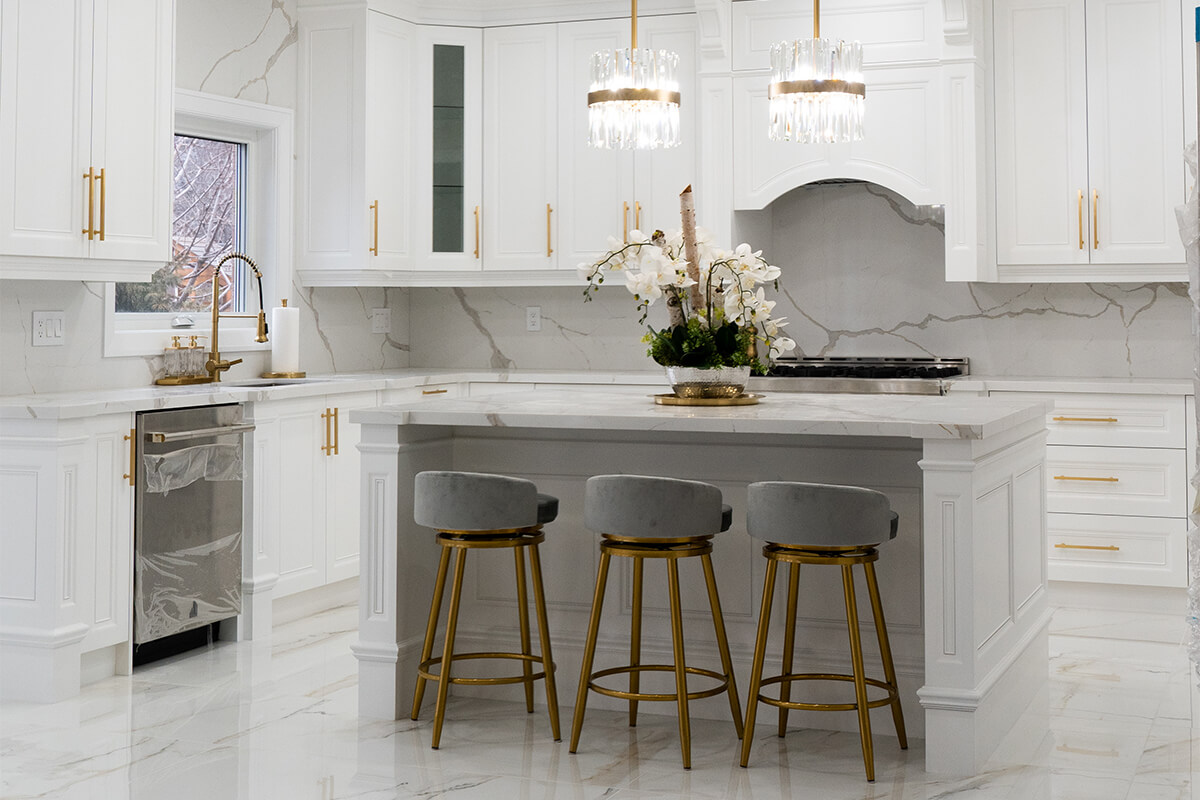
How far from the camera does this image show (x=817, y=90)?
348 cm

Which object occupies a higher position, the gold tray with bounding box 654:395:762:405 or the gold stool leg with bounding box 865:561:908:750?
the gold tray with bounding box 654:395:762:405

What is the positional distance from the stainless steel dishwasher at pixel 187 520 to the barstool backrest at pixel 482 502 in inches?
49.3

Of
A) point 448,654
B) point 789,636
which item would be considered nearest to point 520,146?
point 448,654

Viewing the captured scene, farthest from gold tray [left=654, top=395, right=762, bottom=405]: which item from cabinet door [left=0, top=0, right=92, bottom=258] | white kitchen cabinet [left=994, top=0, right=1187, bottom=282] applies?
white kitchen cabinet [left=994, top=0, right=1187, bottom=282]

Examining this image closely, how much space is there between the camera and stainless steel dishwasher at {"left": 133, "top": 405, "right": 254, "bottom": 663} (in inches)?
163

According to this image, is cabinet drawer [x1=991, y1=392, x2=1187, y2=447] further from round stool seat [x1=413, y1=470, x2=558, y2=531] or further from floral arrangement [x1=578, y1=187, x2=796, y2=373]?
round stool seat [x1=413, y1=470, x2=558, y2=531]

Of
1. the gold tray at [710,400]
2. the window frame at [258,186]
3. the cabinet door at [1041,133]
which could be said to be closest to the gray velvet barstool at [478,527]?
the gold tray at [710,400]

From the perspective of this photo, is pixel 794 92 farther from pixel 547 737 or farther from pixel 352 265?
pixel 352 265

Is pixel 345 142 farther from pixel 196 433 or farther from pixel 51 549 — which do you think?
pixel 51 549

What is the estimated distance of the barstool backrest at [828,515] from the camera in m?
3.10

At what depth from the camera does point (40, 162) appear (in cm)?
398

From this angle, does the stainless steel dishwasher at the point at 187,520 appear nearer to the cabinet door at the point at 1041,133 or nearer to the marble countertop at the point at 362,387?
the marble countertop at the point at 362,387

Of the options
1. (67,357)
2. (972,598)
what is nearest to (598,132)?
(972,598)

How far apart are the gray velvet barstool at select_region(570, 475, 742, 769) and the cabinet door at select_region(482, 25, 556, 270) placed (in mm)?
2850
